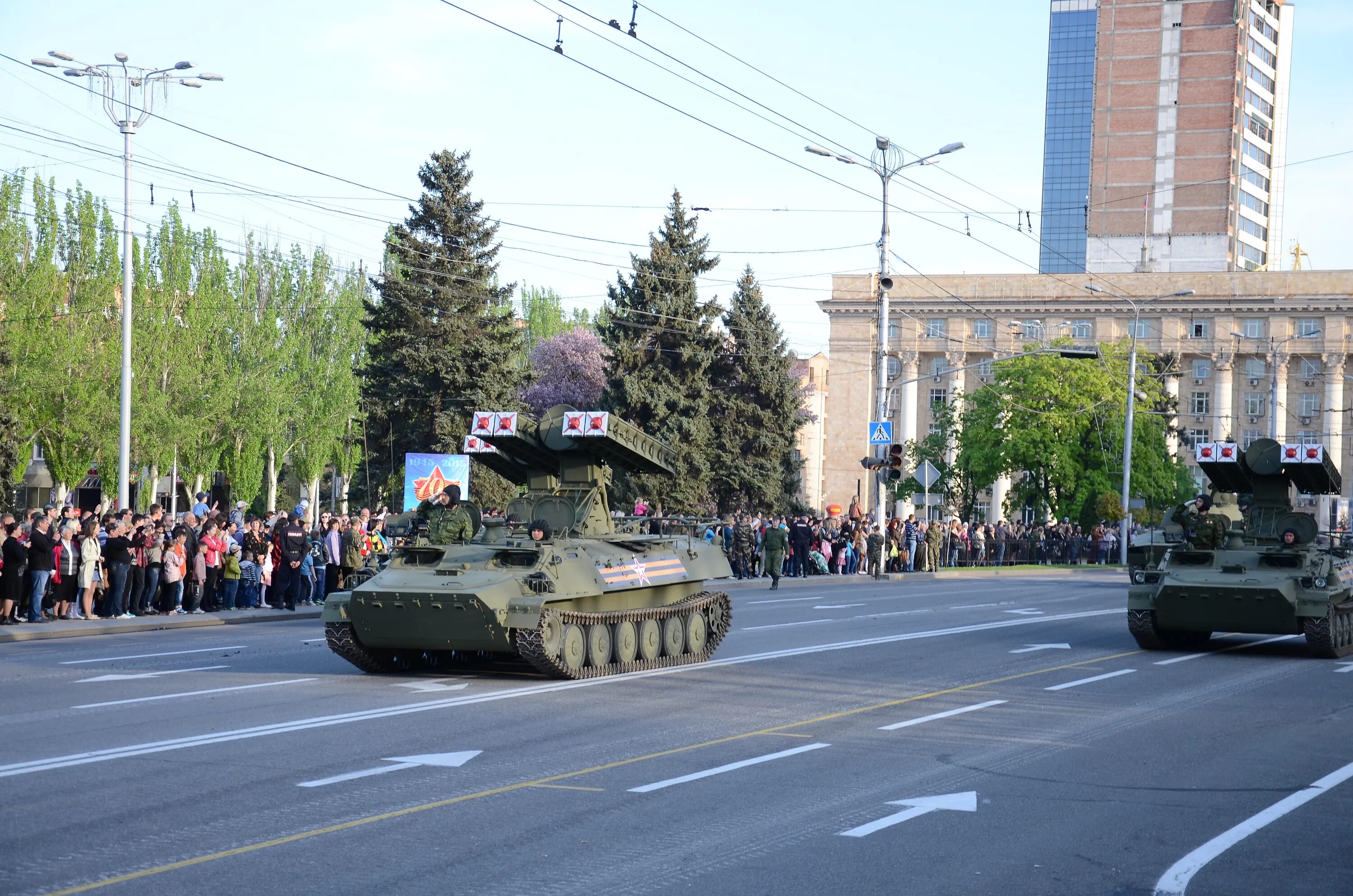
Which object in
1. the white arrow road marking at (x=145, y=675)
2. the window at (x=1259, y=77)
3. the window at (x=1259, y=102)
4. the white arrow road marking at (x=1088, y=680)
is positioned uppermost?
the window at (x=1259, y=77)

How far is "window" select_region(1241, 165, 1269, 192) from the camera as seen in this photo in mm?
105062

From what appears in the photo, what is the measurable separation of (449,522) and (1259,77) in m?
101

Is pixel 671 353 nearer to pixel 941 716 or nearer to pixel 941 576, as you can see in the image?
pixel 941 576

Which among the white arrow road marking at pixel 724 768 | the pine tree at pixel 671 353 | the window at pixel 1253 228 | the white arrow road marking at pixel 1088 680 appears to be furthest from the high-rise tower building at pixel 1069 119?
the white arrow road marking at pixel 724 768

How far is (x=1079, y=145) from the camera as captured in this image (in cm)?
16125

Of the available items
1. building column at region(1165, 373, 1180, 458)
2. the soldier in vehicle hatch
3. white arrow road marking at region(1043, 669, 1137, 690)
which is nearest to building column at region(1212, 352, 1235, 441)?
building column at region(1165, 373, 1180, 458)

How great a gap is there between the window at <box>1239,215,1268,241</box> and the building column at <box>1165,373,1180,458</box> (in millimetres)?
24694

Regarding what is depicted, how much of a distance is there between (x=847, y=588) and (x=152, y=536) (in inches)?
711

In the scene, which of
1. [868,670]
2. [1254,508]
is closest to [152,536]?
[868,670]

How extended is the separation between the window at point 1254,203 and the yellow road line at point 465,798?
98534 mm

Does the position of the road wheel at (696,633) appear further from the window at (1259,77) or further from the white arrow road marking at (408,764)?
the window at (1259,77)

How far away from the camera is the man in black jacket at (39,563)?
21922 millimetres

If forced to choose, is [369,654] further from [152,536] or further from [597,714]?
[152,536]

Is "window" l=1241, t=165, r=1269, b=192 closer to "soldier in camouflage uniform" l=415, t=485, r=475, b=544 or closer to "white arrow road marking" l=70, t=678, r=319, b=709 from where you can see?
"soldier in camouflage uniform" l=415, t=485, r=475, b=544
